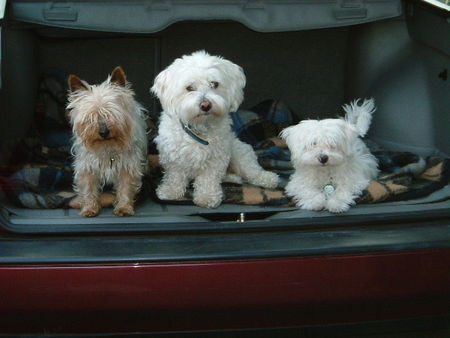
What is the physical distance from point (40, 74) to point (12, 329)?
220 centimetres

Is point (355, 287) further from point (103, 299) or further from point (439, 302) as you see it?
point (103, 299)

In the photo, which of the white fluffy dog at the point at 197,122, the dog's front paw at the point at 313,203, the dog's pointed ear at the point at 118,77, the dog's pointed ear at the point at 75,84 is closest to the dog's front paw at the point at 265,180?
the white fluffy dog at the point at 197,122

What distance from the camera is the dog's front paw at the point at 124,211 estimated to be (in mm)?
2863

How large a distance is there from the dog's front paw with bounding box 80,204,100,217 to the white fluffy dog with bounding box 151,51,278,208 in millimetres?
374

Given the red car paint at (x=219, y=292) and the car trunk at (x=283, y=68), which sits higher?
the car trunk at (x=283, y=68)

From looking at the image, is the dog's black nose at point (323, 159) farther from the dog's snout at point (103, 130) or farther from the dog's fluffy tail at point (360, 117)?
the dog's snout at point (103, 130)

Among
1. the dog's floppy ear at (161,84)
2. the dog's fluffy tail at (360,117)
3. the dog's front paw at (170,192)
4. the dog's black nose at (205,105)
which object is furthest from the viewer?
the dog's fluffy tail at (360,117)

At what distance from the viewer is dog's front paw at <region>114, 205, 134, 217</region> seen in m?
2.86

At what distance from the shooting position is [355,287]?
244 centimetres

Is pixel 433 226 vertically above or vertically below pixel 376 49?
below

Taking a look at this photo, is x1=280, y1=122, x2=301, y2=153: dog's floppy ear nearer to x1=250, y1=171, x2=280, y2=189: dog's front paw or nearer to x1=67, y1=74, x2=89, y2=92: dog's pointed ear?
x1=250, y1=171, x2=280, y2=189: dog's front paw

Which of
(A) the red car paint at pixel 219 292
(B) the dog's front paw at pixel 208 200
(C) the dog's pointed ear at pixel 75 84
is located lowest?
(A) the red car paint at pixel 219 292

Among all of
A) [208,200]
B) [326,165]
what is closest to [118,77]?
[208,200]

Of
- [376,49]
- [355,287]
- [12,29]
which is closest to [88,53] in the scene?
[12,29]
